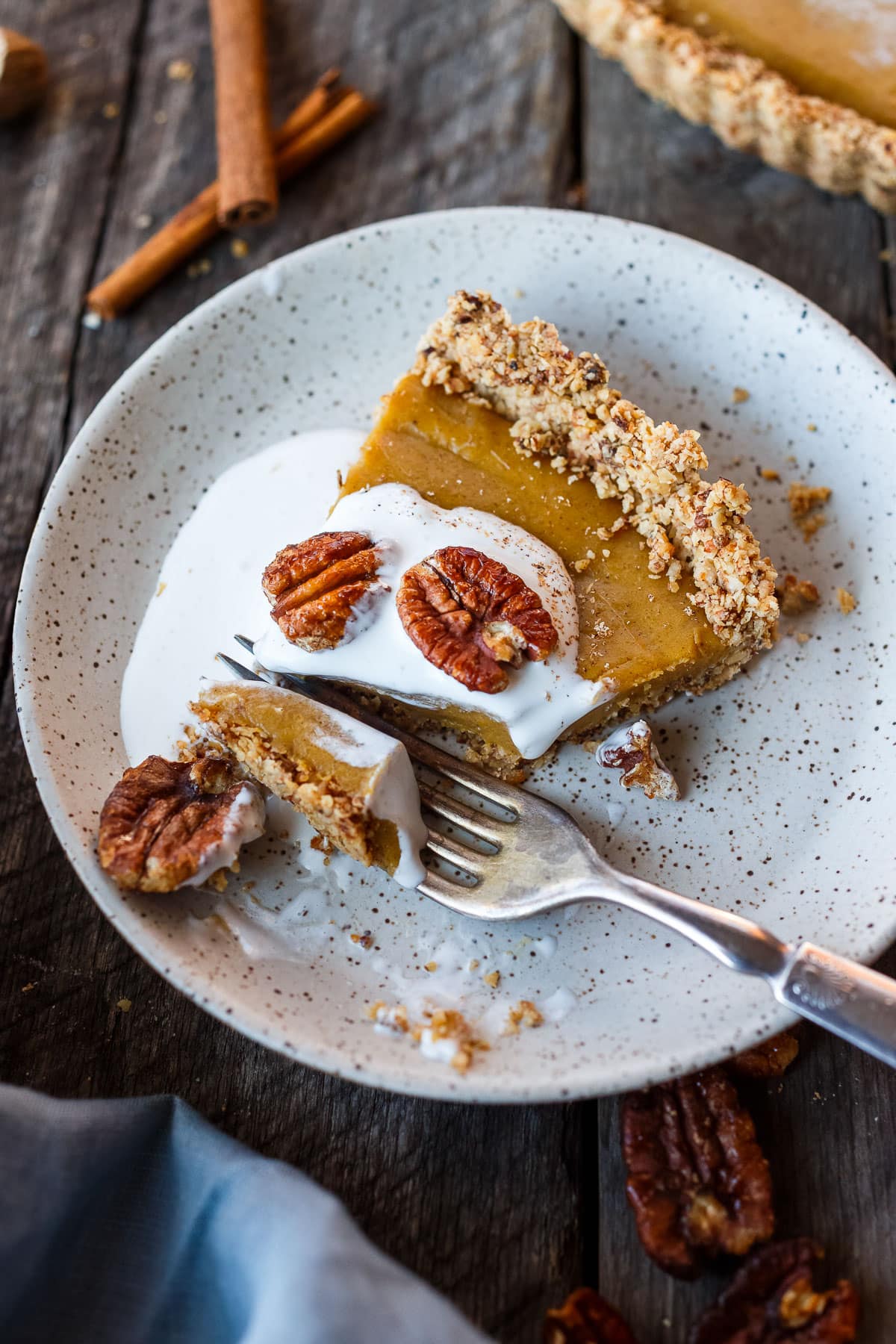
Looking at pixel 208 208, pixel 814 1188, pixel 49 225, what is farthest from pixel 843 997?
pixel 49 225

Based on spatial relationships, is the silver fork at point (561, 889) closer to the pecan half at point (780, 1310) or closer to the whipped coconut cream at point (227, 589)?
the whipped coconut cream at point (227, 589)

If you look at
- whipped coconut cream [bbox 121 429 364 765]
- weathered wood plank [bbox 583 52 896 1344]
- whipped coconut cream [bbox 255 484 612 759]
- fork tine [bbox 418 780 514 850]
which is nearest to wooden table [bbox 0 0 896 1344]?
weathered wood plank [bbox 583 52 896 1344]

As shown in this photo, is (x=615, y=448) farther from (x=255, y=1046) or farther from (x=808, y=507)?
(x=255, y=1046)

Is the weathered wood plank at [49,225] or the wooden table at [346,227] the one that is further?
the weathered wood plank at [49,225]

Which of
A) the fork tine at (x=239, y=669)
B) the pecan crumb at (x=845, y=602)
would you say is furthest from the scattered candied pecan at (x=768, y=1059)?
the fork tine at (x=239, y=669)

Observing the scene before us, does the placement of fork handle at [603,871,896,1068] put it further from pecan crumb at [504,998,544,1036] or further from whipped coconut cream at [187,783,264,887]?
whipped coconut cream at [187,783,264,887]
